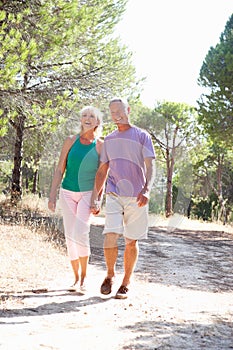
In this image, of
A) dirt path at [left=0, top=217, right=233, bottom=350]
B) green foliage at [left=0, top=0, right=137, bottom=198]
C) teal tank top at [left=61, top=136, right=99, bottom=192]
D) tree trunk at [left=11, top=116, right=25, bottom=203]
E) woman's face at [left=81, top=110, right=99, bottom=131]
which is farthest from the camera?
tree trunk at [left=11, top=116, right=25, bottom=203]

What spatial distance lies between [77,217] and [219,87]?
1228cm

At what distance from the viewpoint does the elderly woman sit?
564 centimetres

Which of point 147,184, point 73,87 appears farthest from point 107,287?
point 73,87

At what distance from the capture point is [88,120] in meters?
5.72

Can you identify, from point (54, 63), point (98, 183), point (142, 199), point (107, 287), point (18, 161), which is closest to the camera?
point (142, 199)

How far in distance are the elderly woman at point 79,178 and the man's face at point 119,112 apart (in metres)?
0.23

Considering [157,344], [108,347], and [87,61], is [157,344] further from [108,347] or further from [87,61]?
[87,61]

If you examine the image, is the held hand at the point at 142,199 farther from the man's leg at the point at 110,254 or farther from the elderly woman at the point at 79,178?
the elderly woman at the point at 79,178

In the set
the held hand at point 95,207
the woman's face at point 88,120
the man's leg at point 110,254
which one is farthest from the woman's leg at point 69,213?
the woman's face at point 88,120

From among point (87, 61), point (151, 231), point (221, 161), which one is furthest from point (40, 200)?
point (221, 161)

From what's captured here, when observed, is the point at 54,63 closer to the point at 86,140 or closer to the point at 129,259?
the point at 86,140

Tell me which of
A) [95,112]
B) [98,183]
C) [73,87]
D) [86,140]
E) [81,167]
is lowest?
[98,183]

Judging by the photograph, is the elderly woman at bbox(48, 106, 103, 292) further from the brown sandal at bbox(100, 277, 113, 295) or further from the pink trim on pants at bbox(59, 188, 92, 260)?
the brown sandal at bbox(100, 277, 113, 295)

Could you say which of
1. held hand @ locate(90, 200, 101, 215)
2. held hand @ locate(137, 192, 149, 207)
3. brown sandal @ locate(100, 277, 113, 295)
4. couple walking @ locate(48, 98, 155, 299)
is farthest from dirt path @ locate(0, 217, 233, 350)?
held hand @ locate(137, 192, 149, 207)
